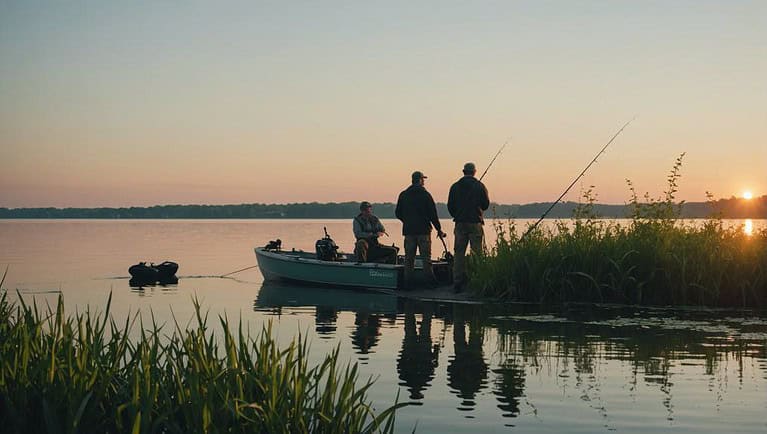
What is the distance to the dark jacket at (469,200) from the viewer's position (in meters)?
19.7

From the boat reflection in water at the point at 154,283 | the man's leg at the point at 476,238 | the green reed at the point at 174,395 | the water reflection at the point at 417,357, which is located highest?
the man's leg at the point at 476,238

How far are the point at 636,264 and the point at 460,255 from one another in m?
3.60

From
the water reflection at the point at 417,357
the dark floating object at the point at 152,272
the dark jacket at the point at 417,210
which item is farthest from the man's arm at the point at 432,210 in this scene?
the dark floating object at the point at 152,272

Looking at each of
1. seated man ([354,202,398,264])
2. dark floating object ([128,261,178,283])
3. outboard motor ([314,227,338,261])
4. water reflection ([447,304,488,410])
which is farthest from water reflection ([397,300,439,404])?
dark floating object ([128,261,178,283])

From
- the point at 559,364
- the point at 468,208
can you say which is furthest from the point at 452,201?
the point at 559,364

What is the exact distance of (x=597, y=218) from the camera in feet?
63.5

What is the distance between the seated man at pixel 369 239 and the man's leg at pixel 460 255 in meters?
2.48

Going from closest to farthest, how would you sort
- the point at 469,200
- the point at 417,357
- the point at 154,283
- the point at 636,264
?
the point at 417,357 → the point at 636,264 → the point at 469,200 → the point at 154,283

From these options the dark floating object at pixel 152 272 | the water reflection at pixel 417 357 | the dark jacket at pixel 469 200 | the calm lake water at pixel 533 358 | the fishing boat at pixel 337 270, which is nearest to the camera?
the calm lake water at pixel 533 358

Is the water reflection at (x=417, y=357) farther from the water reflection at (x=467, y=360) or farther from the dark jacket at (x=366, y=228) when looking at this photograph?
the dark jacket at (x=366, y=228)

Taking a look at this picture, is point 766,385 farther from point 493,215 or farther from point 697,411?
point 493,215

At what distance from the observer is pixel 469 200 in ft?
64.5

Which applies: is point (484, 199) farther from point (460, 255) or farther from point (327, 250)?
point (327, 250)

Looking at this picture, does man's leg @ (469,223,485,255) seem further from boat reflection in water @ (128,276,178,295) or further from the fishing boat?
boat reflection in water @ (128,276,178,295)
